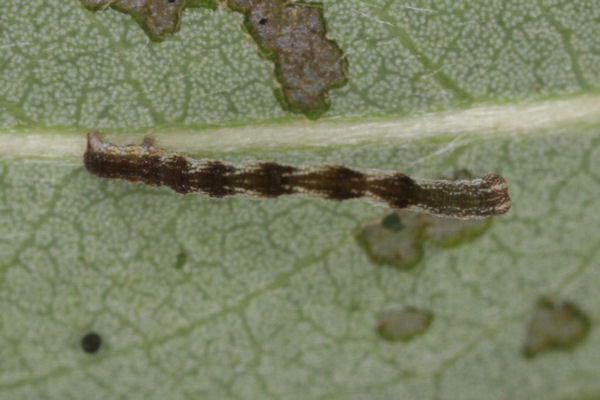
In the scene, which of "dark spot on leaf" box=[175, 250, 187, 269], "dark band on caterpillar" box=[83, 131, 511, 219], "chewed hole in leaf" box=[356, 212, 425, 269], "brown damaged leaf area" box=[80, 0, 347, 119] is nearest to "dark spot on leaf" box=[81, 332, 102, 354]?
"dark spot on leaf" box=[175, 250, 187, 269]

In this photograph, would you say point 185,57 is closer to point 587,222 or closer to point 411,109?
point 411,109

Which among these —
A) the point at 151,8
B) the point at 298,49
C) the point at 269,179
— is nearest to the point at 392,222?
the point at 269,179

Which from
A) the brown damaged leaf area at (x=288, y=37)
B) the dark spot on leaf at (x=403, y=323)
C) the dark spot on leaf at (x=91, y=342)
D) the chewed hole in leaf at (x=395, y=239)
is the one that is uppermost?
the brown damaged leaf area at (x=288, y=37)

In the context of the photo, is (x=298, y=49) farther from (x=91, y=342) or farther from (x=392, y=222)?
(x=91, y=342)

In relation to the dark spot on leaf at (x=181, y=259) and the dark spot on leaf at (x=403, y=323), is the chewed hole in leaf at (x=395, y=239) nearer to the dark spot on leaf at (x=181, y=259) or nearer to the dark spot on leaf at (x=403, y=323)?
the dark spot on leaf at (x=403, y=323)

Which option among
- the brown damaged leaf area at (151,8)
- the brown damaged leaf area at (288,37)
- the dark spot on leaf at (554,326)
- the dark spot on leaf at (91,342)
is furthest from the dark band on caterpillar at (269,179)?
the dark spot on leaf at (91,342)

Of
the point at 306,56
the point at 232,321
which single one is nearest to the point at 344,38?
the point at 306,56
